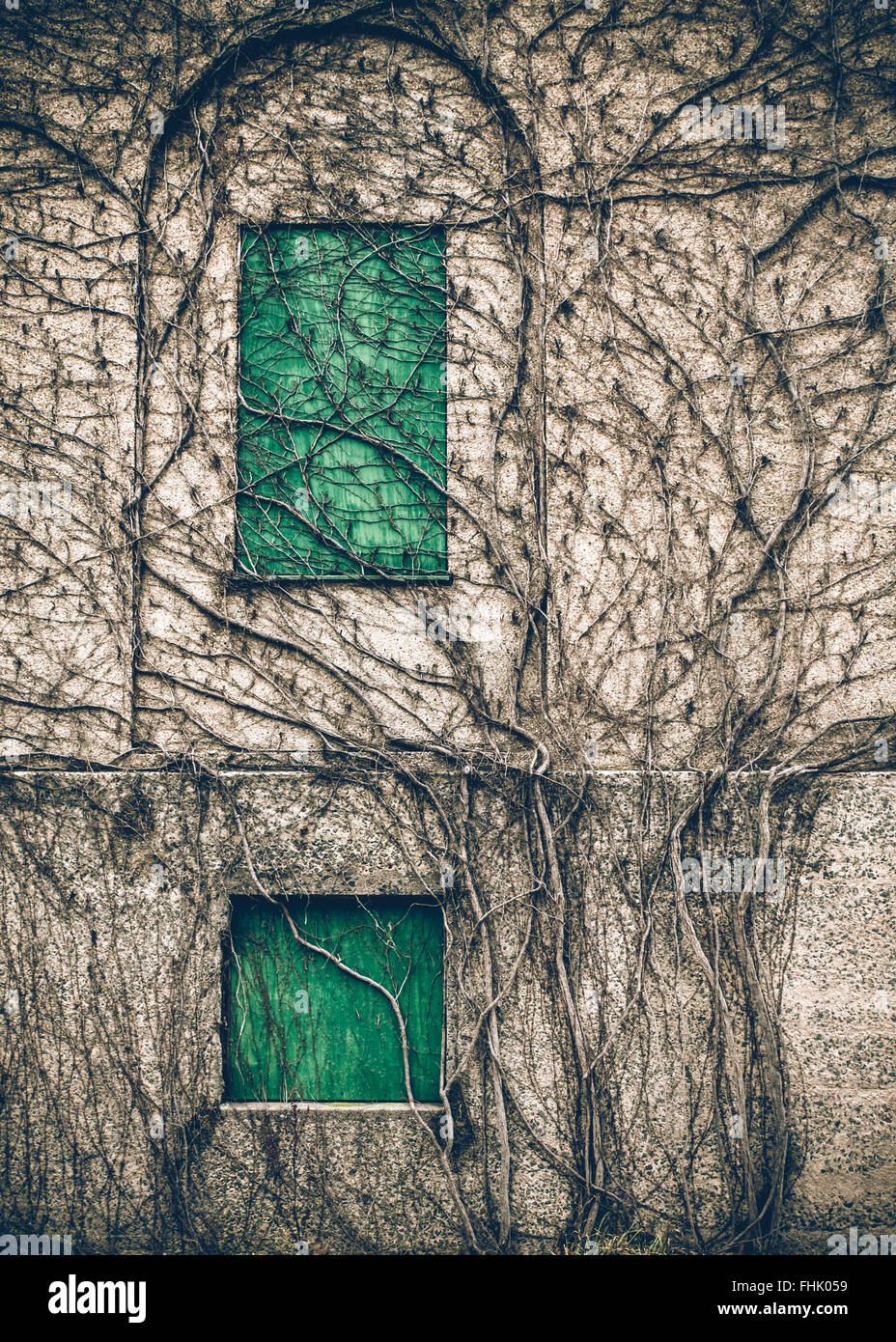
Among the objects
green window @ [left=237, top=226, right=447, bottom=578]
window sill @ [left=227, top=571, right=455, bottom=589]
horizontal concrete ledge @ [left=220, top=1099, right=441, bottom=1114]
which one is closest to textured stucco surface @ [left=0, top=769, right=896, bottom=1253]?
horizontal concrete ledge @ [left=220, top=1099, right=441, bottom=1114]

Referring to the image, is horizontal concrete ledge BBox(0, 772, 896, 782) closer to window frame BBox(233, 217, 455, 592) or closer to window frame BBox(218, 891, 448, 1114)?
window frame BBox(218, 891, 448, 1114)

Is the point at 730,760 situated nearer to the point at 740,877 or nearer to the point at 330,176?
the point at 740,877

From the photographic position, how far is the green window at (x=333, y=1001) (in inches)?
170

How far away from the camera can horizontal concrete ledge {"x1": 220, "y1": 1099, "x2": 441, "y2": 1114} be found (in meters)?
4.22

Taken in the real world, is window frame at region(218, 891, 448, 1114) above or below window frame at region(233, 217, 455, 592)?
below

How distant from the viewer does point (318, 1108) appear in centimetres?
425

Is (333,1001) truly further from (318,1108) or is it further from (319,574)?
(319,574)

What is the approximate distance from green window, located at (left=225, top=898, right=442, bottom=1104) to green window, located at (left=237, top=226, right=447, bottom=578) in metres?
1.72

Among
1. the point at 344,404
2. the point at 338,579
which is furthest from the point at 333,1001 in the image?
the point at 344,404

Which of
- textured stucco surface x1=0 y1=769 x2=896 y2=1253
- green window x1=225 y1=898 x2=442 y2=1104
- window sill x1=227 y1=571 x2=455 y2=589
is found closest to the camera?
textured stucco surface x1=0 y1=769 x2=896 y2=1253

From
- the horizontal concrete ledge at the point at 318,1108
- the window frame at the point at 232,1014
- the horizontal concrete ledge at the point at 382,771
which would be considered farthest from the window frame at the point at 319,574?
the horizontal concrete ledge at the point at 318,1108

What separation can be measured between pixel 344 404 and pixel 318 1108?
→ 3.46 m

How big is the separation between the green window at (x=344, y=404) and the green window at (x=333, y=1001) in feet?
5.64

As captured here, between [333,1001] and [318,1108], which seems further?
[333,1001]
